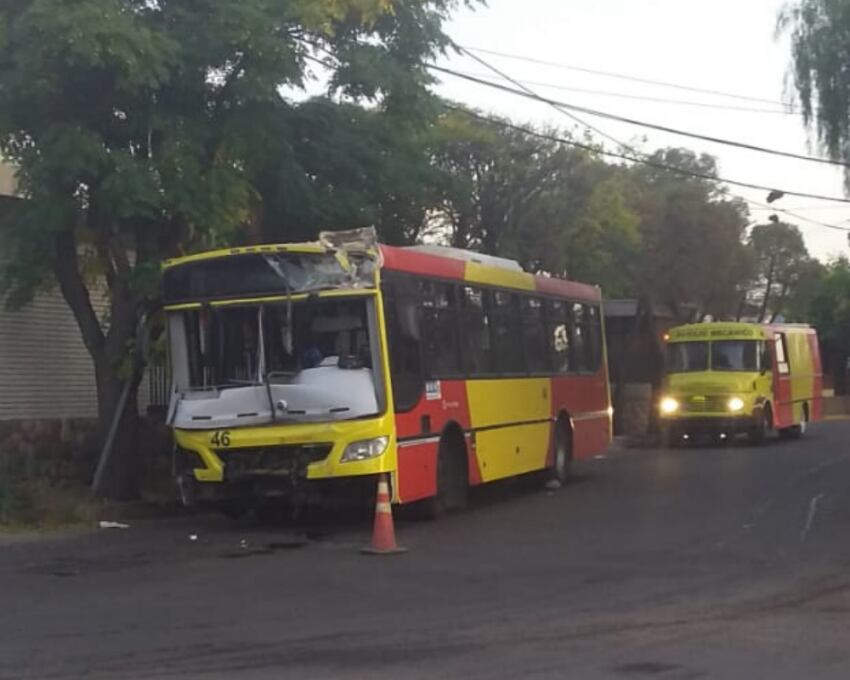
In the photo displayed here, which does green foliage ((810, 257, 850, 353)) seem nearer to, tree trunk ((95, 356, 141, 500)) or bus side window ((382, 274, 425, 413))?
tree trunk ((95, 356, 141, 500))

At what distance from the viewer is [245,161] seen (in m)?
18.7

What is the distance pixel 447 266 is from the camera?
18375mm

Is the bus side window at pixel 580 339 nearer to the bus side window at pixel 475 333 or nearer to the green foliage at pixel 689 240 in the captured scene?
the bus side window at pixel 475 333

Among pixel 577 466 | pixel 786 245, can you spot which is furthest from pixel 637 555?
pixel 786 245

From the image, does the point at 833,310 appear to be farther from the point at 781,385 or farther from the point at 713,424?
the point at 713,424

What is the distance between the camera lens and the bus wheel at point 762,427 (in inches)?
1271

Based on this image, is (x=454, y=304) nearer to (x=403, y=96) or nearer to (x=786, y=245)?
(x=403, y=96)

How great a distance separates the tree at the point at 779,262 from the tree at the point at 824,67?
3281 centimetres

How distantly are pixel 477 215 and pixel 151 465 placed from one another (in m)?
14.8

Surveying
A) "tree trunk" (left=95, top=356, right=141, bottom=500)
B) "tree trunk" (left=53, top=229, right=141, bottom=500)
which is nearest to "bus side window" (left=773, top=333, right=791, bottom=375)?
"tree trunk" (left=95, top=356, right=141, bottom=500)

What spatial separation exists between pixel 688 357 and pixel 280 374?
1856 cm

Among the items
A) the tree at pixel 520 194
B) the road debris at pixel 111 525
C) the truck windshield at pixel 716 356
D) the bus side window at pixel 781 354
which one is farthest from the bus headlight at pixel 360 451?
the bus side window at pixel 781 354

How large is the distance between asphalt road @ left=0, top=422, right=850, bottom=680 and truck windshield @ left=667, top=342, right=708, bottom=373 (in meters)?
13.2

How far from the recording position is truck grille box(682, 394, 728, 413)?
1252 inches
